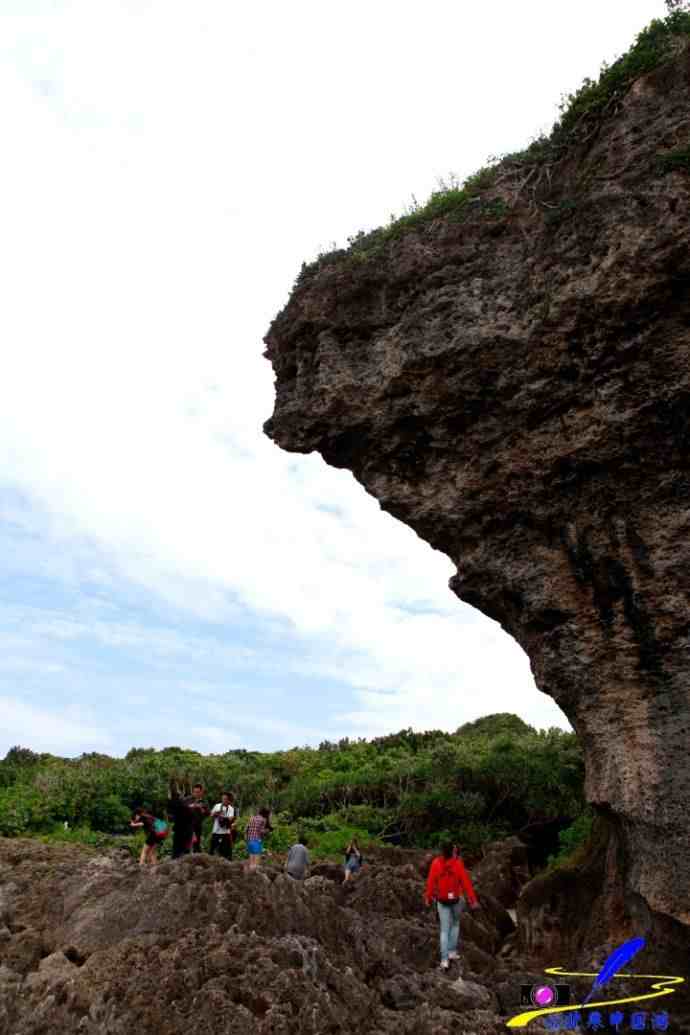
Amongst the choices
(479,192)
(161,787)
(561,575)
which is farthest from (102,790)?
(479,192)

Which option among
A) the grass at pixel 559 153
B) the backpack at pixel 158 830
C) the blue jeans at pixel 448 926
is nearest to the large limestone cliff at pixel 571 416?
the grass at pixel 559 153

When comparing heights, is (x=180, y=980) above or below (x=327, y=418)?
below

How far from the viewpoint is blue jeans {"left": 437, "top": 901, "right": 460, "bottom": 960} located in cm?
954

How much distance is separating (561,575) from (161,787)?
22.2 m

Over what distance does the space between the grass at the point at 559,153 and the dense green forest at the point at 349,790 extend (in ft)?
45.8

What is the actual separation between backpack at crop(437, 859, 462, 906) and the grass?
9.18 metres

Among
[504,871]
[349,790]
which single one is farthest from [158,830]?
[349,790]

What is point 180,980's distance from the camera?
294 inches

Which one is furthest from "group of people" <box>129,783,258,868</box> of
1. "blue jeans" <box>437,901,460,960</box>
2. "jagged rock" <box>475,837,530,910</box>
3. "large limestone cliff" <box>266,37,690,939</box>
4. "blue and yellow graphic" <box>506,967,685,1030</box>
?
"jagged rock" <box>475,837,530,910</box>

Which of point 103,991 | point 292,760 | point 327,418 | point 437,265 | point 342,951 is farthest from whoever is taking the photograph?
point 292,760

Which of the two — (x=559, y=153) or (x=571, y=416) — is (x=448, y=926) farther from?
(x=559, y=153)

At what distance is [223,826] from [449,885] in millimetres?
5264

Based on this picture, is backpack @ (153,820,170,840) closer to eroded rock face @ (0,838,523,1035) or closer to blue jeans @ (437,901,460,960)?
eroded rock face @ (0,838,523,1035)

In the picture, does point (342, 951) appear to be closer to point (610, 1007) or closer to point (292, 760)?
point (610, 1007)
